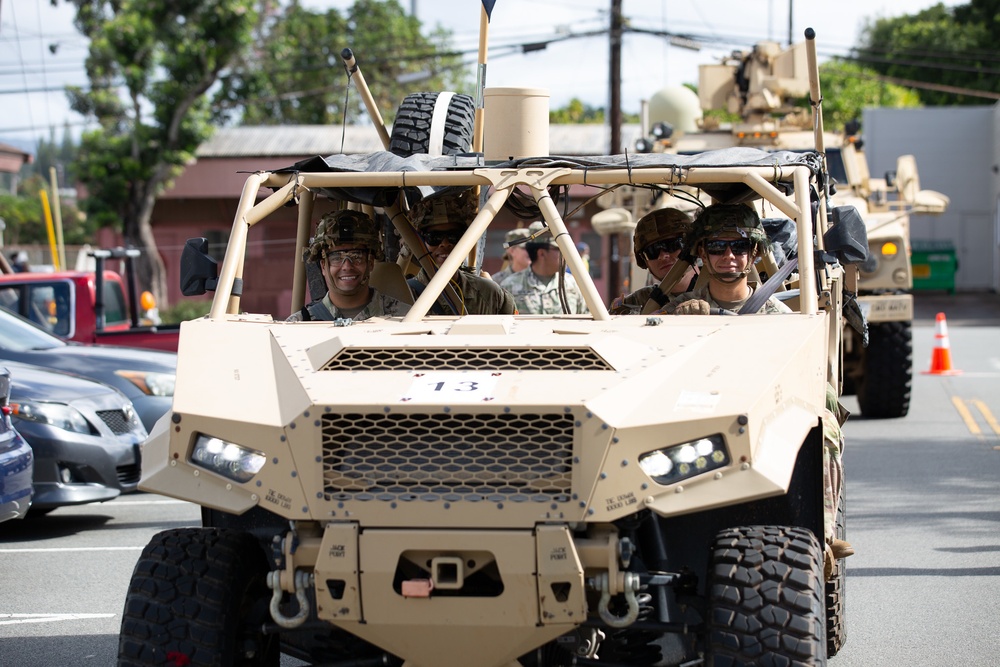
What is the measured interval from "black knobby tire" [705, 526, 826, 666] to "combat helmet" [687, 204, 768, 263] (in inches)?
74.2

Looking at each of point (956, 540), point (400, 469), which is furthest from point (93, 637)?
point (956, 540)

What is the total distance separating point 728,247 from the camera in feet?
20.3

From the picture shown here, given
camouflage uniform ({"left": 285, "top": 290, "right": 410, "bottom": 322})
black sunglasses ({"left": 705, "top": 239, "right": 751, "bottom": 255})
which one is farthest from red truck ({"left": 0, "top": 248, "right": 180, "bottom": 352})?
black sunglasses ({"left": 705, "top": 239, "right": 751, "bottom": 255})

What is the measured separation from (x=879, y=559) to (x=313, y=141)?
31.4 meters

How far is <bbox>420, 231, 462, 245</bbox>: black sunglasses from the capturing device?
7.18 meters

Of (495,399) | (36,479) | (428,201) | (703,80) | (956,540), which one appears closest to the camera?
(495,399)

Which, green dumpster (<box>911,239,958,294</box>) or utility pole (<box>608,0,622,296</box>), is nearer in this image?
utility pole (<box>608,0,622,296</box>)

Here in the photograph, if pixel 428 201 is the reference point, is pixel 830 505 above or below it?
below

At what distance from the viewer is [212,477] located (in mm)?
4645

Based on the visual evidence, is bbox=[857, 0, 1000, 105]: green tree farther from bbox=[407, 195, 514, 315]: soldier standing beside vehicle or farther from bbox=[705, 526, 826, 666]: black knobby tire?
bbox=[705, 526, 826, 666]: black knobby tire

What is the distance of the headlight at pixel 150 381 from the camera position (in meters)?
11.4

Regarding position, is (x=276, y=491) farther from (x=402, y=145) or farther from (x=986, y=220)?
(x=986, y=220)

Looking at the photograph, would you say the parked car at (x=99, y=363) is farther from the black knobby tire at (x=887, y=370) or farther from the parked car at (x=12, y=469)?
the black knobby tire at (x=887, y=370)

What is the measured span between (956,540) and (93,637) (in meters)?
4.90
